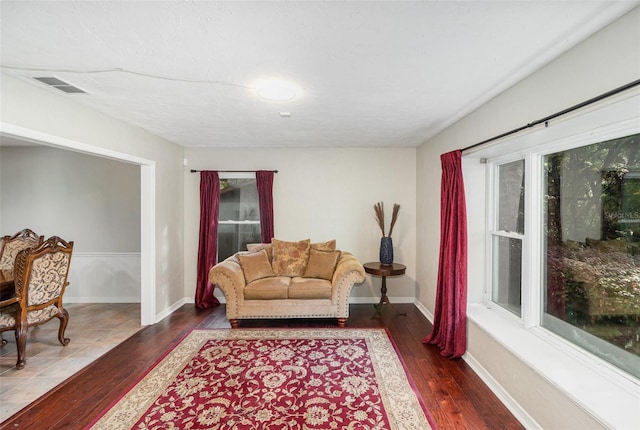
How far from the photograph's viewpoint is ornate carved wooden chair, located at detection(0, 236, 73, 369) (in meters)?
2.73

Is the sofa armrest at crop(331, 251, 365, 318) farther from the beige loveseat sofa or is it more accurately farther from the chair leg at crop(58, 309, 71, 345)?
the chair leg at crop(58, 309, 71, 345)

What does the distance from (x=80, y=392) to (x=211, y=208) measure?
275cm

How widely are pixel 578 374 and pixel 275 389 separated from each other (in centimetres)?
209

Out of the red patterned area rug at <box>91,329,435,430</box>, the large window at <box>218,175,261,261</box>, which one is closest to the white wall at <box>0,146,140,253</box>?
the large window at <box>218,175,261,261</box>

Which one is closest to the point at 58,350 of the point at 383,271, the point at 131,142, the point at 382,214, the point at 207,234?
the point at 207,234

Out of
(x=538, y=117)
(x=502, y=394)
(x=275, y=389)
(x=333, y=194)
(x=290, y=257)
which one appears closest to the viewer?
(x=538, y=117)

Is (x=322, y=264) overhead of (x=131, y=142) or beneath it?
beneath

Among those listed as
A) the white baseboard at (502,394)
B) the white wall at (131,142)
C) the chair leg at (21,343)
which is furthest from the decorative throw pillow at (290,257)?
the chair leg at (21,343)

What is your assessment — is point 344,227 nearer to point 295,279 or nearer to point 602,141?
point 295,279

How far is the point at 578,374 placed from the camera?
72.8 inches

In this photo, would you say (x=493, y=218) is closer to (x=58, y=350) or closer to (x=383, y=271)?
(x=383, y=271)

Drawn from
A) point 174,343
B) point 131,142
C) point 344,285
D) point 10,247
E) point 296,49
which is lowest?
point 174,343

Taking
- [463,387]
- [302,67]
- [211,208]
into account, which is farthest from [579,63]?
[211,208]

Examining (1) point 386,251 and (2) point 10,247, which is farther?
(1) point 386,251
